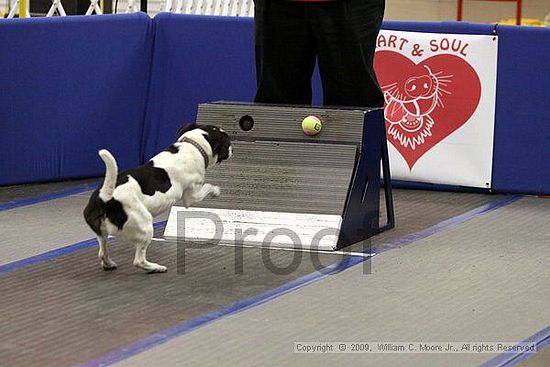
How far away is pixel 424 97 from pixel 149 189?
2296 millimetres

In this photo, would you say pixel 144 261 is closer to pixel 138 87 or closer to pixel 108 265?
pixel 108 265

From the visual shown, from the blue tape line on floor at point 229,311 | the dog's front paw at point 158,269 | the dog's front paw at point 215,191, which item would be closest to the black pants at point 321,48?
the blue tape line on floor at point 229,311

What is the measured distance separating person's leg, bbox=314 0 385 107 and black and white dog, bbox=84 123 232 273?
0.84m

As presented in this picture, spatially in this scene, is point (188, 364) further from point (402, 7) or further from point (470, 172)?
point (402, 7)

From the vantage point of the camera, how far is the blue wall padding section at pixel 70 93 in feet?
20.8

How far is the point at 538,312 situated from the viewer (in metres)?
4.23

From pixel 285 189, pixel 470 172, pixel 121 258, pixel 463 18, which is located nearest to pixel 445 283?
pixel 285 189

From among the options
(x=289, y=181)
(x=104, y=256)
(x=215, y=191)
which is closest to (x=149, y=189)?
(x=104, y=256)

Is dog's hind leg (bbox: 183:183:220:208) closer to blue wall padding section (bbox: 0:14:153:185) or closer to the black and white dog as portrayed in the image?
the black and white dog

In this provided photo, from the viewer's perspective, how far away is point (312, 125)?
522cm

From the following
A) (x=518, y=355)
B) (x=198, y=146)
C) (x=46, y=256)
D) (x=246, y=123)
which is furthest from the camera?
(x=246, y=123)

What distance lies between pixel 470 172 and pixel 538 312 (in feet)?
7.30

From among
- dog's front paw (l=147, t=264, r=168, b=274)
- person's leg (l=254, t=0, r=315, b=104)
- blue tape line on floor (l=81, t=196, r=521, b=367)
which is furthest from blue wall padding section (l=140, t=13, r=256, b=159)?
dog's front paw (l=147, t=264, r=168, b=274)

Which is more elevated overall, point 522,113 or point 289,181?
point 522,113
